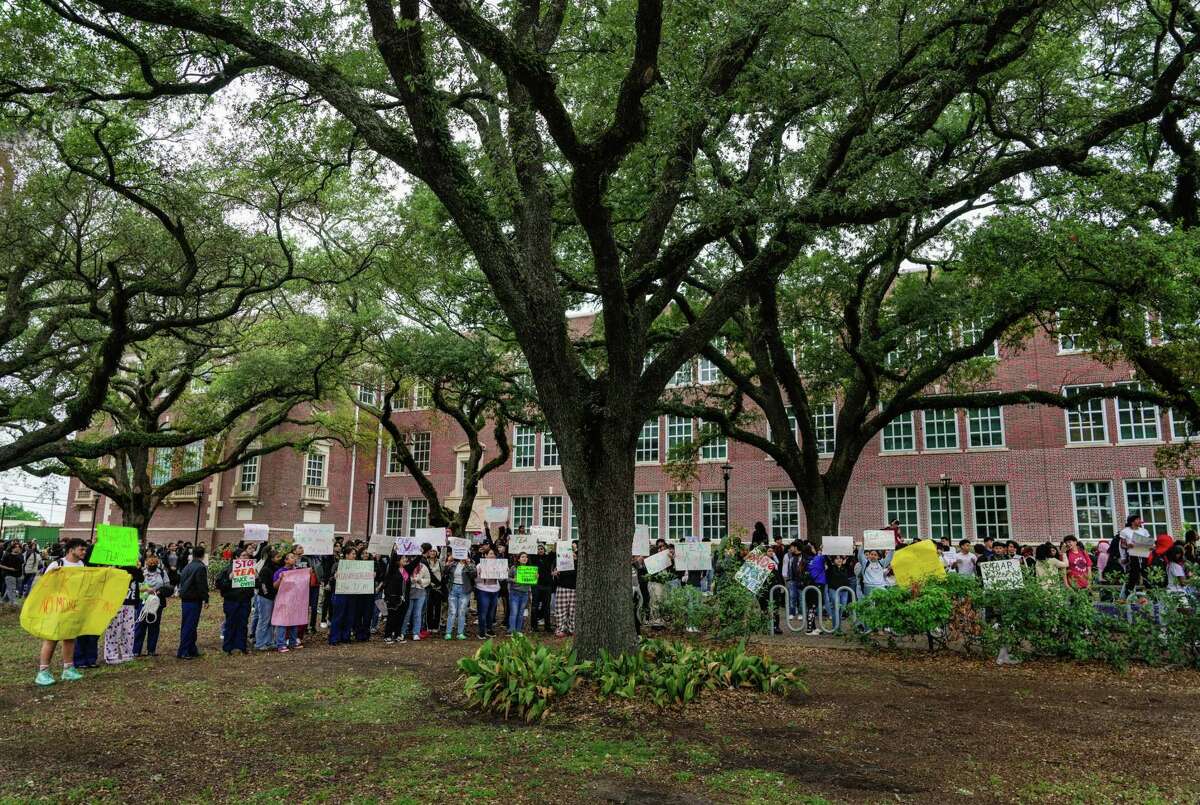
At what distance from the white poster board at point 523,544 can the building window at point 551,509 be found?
854 inches

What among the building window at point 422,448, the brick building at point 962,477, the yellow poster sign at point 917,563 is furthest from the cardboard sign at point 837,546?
the building window at point 422,448

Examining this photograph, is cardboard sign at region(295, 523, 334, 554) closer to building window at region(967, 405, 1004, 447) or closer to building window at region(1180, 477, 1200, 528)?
building window at region(967, 405, 1004, 447)

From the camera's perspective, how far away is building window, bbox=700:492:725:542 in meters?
33.9

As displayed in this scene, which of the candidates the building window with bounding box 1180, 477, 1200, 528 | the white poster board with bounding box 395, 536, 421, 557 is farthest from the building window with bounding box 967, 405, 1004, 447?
the white poster board with bounding box 395, 536, 421, 557

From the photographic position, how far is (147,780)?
6117 mm

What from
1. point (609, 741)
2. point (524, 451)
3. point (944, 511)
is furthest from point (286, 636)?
point (524, 451)

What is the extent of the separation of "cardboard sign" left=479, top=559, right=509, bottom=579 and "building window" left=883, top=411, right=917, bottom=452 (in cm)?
2155

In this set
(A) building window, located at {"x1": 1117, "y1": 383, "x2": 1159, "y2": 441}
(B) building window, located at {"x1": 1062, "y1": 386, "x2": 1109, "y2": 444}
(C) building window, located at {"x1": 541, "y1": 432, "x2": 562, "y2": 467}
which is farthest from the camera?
(C) building window, located at {"x1": 541, "y1": 432, "x2": 562, "y2": 467}

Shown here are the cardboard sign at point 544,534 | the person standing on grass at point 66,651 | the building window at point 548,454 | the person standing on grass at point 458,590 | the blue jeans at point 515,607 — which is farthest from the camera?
the building window at point 548,454

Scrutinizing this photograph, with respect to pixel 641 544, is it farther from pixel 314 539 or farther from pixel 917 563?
pixel 314 539

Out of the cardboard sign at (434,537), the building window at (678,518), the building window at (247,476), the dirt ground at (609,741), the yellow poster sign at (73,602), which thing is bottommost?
the dirt ground at (609,741)

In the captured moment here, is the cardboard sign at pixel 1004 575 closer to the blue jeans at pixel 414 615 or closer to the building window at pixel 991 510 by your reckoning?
the blue jeans at pixel 414 615

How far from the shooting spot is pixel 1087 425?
28.5 metres

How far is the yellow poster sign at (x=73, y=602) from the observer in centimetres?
986
